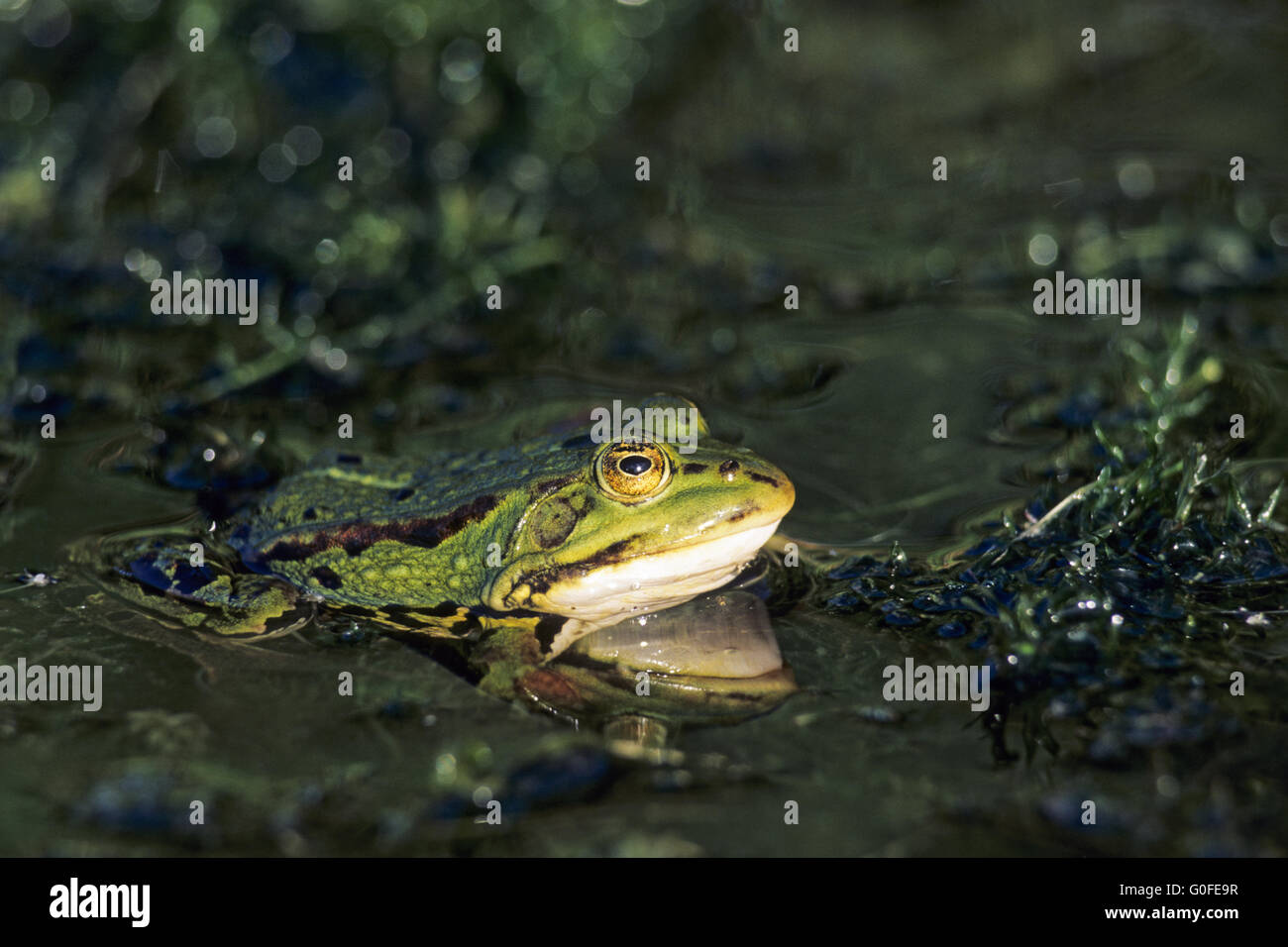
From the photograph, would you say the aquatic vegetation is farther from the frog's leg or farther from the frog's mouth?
the frog's leg

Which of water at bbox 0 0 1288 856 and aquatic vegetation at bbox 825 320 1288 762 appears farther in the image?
aquatic vegetation at bbox 825 320 1288 762

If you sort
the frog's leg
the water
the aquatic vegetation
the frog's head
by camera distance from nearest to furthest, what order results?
the water → the aquatic vegetation → the frog's head → the frog's leg

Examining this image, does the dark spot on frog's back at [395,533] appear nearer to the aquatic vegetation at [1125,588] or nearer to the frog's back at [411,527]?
the frog's back at [411,527]

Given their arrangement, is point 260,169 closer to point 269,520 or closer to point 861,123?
point 269,520

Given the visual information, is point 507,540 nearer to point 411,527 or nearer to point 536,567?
point 536,567

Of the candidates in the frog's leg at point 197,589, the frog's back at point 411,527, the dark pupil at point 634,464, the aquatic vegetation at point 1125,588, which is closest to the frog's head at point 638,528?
the dark pupil at point 634,464

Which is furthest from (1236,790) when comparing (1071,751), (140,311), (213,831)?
(140,311)

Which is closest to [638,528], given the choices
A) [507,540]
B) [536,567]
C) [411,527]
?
[536,567]

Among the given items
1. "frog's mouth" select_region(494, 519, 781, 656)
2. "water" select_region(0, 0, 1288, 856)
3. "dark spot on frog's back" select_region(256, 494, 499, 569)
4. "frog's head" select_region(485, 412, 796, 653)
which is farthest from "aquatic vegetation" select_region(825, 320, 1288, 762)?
"dark spot on frog's back" select_region(256, 494, 499, 569)
